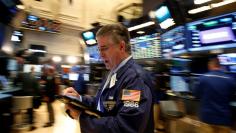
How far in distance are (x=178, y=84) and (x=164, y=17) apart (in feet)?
4.75

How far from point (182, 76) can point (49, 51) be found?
8521 mm

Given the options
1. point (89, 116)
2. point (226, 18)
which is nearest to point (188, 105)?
point (226, 18)

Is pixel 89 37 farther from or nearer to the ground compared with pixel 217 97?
farther from the ground

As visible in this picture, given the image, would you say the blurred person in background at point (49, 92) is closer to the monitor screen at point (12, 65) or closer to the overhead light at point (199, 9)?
the monitor screen at point (12, 65)

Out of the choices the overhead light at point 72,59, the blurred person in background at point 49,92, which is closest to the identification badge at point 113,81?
the blurred person in background at point 49,92

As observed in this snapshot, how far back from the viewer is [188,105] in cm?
502

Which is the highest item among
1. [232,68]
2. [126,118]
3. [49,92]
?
[232,68]

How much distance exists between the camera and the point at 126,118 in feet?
4.16

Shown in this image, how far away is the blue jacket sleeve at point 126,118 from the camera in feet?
4.17

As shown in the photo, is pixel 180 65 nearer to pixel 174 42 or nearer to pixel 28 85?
pixel 174 42

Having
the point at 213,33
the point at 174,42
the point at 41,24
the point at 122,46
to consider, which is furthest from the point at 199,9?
the point at 41,24

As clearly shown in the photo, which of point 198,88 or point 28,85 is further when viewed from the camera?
point 28,85

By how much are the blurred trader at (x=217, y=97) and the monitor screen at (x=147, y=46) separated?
2.13m

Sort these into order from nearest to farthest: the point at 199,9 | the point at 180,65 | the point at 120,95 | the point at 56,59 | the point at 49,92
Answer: the point at 120,95 → the point at 199,9 → the point at 180,65 → the point at 49,92 → the point at 56,59
